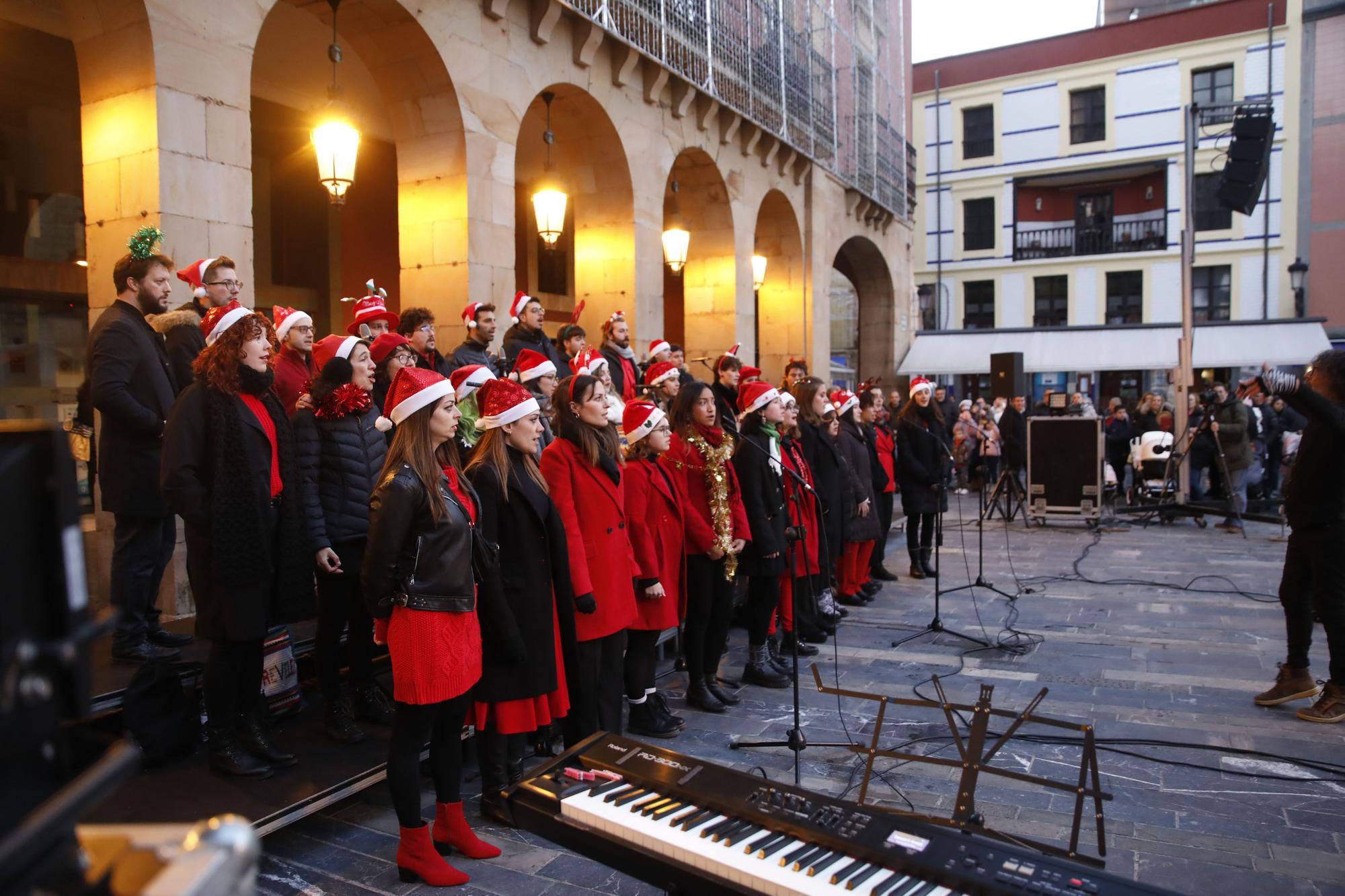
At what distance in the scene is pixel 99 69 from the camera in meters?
6.23

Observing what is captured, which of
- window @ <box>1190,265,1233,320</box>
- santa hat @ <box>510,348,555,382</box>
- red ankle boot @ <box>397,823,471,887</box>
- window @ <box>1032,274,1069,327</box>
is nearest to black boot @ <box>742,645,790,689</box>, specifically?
santa hat @ <box>510,348,555,382</box>

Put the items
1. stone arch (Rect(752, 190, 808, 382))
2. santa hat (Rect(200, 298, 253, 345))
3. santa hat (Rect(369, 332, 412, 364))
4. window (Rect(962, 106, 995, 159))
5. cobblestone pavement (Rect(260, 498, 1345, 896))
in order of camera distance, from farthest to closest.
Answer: window (Rect(962, 106, 995, 159)) < stone arch (Rect(752, 190, 808, 382)) < santa hat (Rect(369, 332, 412, 364)) < santa hat (Rect(200, 298, 253, 345)) < cobblestone pavement (Rect(260, 498, 1345, 896))

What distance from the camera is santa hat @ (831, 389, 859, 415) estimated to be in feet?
29.3

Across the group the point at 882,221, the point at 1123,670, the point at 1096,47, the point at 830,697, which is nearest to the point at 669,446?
the point at 830,697

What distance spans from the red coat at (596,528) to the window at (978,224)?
3079 cm

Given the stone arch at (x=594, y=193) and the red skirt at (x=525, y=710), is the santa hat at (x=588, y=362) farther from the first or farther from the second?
the stone arch at (x=594, y=193)

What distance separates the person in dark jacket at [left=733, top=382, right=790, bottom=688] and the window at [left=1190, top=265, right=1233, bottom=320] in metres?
27.6

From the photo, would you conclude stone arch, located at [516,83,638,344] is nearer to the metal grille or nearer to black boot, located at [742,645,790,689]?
the metal grille

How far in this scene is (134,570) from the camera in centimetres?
473

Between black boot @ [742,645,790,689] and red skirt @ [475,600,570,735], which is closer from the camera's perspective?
red skirt @ [475,600,570,735]

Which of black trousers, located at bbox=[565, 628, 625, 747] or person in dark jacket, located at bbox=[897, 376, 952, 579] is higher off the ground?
person in dark jacket, located at bbox=[897, 376, 952, 579]

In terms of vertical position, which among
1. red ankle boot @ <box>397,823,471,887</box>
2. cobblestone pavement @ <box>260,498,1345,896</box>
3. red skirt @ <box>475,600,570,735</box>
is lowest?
cobblestone pavement @ <box>260,498,1345,896</box>

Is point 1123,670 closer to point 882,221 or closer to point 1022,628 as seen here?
point 1022,628

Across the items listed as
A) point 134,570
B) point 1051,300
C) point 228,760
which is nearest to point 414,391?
point 228,760
